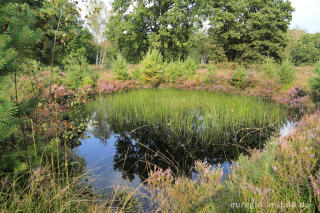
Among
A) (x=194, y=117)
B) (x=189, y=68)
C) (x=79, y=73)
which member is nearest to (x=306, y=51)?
(x=189, y=68)

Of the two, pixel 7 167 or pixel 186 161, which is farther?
pixel 186 161

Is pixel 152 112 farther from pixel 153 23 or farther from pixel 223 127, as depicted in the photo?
pixel 153 23

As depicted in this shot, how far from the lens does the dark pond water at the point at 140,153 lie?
3811mm

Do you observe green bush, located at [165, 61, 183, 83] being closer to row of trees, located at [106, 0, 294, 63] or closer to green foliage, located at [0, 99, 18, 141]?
row of trees, located at [106, 0, 294, 63]

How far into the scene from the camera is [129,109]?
25.8ft

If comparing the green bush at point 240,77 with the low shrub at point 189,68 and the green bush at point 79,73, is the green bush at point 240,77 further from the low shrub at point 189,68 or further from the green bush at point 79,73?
the green bush at point 79,73

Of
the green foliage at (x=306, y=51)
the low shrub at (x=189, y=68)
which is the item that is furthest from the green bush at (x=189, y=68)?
the green foliage at (x=306, y=51)

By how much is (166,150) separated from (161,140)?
39.4 inches

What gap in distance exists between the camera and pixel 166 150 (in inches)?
178

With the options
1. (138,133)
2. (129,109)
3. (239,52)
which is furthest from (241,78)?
(239,52)

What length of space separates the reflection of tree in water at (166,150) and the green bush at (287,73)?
29.6ft

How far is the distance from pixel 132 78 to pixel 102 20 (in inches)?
911

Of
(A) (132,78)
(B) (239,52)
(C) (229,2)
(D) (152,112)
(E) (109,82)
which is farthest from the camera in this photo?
(B) (239,52)

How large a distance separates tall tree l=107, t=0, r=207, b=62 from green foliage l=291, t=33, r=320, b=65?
1168 inches
